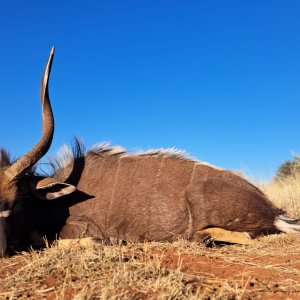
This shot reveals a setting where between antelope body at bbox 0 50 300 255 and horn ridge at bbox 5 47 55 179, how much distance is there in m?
0.01

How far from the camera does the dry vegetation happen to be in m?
2.72

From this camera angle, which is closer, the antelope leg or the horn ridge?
the horn ridge

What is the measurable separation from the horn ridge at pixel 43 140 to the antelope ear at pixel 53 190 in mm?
283

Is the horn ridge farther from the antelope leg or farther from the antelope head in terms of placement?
the antelope leg

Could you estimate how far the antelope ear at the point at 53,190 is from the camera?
5.14m

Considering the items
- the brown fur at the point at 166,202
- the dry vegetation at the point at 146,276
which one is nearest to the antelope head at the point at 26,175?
the brown fur at the point at 166,202

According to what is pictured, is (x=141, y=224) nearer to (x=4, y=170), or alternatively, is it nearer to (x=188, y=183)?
(x=188, y=183)

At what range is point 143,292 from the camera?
268 cm

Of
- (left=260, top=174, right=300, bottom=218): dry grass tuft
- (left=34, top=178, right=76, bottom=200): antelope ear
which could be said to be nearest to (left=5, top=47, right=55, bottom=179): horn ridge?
(left=34, top=178, right=76, bottom=200): antelope ear

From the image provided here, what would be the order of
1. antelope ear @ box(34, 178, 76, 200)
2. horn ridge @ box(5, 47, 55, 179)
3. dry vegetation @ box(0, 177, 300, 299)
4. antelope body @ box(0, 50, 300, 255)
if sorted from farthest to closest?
antelope body @ box(0, 50, 300, 255), antelope ear @ box(34, 178, 76, 200), horn ridge @ box(5, 47, 55, 179), dry vegetation @ box(0, 177, 300, 299)

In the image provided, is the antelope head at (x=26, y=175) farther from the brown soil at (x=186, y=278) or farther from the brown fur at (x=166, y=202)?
the brown soil at (x=186, y=278)

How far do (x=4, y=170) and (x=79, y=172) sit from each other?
100 cm

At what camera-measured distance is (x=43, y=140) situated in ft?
16.9

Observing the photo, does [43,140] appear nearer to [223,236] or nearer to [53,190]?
[53,190]
